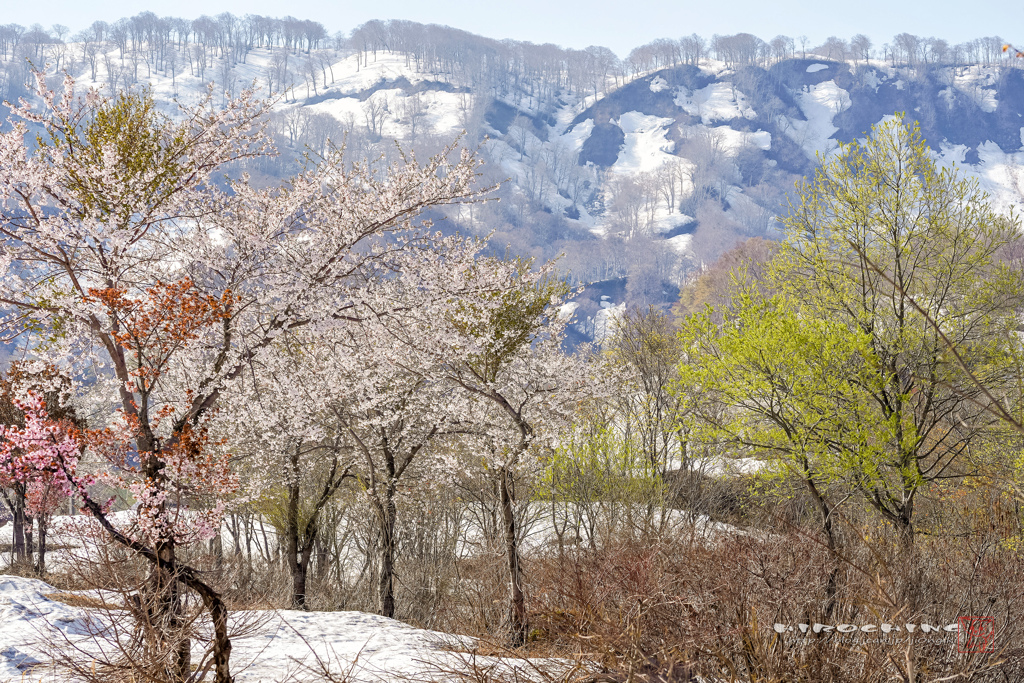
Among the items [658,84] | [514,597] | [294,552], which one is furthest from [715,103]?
[514,597]

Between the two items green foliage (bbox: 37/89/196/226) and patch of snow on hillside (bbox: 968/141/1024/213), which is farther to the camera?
patch of snow on hillside (bbox: 968/141/1024/213)

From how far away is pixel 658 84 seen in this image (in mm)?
158250

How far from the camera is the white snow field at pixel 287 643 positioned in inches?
243

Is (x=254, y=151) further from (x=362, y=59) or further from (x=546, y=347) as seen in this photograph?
(x=362, y=59)

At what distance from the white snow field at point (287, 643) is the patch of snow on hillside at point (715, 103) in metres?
156

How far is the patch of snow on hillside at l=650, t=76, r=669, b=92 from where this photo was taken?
157375mm

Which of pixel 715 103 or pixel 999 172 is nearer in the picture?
pixel 999 172

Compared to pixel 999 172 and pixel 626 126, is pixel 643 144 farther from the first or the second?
pixel 999 172

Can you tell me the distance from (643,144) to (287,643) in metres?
153

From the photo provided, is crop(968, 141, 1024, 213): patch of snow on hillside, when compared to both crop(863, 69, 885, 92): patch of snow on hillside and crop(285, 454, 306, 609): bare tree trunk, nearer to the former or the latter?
crop(863, 69, 885, 92): patch of snow on hillside

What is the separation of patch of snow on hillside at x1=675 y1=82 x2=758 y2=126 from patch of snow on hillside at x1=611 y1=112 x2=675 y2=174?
8004mm

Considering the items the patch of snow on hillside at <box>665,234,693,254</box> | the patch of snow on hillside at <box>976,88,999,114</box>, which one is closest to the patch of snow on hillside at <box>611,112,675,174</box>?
the patch of snow on hillside at <box>665,234,693,254</box>

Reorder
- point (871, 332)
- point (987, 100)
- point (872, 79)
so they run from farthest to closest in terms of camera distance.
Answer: point (872, 79)
point (987, 100)
point (871, 332)

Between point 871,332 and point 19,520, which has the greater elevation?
point 871,332
